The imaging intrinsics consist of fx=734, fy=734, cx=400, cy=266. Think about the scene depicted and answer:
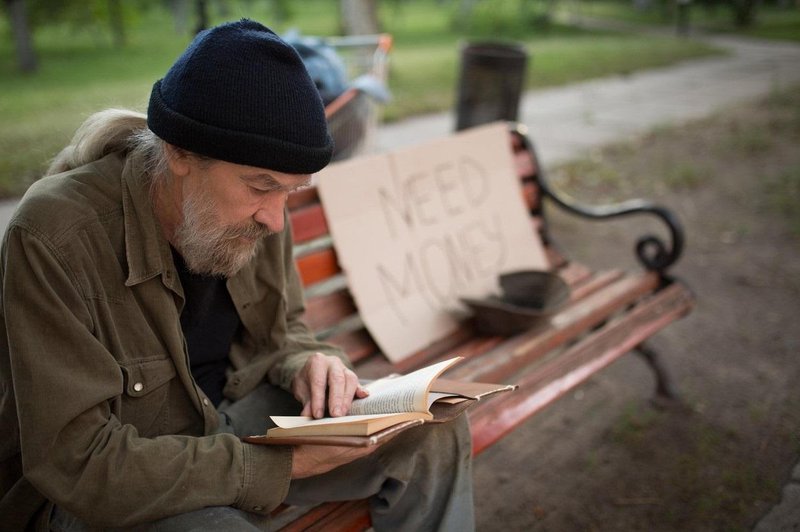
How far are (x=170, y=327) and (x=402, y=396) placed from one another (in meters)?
0.57

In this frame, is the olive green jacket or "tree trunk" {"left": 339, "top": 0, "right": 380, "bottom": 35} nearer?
the olive green jacket

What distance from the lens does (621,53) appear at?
50.6ft

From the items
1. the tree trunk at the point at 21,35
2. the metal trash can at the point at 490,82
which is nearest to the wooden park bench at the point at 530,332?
the metal trash can at the point at 490,82

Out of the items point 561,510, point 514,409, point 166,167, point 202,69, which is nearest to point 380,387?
point 514,409

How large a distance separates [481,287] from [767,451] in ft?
4.47

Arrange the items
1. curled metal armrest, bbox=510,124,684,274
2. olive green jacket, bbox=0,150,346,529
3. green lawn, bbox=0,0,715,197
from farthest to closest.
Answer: green lawn, bbox=0,0,715,197, curled metal armrest, bbox=510,124,684,274, olive green jacket, bbox=0,150,346,529

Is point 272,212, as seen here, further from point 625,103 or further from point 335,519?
point 625,103

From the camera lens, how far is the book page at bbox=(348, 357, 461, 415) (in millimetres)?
1703

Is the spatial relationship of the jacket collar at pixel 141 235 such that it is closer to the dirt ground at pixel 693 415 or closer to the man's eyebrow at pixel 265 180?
the man's eyebrow at pixel 265 180

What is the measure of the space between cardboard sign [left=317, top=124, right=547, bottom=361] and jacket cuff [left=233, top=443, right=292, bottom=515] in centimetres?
110

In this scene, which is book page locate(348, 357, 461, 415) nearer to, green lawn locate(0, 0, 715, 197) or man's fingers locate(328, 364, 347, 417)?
man's fingers locate(328, 364, 347, 417)

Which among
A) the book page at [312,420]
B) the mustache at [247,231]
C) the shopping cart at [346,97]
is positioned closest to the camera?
the book page at [312,420]

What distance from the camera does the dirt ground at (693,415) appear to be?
2797 mm

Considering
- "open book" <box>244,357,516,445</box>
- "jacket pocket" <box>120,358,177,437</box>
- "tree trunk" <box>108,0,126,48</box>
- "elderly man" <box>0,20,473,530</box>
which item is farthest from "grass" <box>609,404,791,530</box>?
"tree trunk" <box>108,0,126,48</box>
